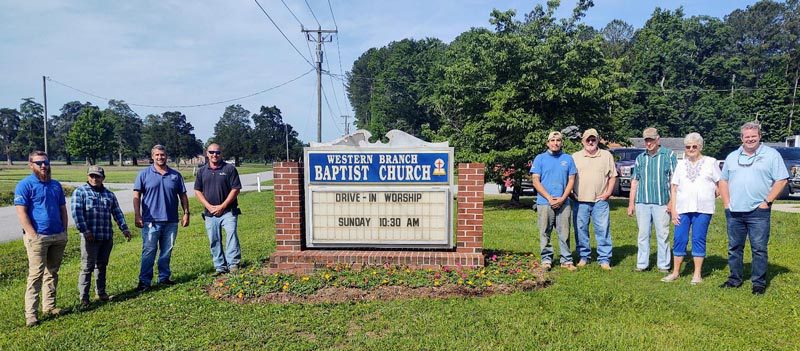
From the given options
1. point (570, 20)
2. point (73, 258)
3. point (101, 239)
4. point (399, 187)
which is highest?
point (570, 20)

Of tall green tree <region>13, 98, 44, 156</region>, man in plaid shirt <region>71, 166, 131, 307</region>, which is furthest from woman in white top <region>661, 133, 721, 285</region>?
tall green tree <region>13, 98, 44, 156</region>

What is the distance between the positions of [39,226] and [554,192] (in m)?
5.23

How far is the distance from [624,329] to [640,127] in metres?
53.3

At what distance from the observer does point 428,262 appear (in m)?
5.59

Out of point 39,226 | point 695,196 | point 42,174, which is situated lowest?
point 39,226

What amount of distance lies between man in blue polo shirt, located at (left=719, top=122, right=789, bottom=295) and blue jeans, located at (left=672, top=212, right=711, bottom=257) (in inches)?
9.3

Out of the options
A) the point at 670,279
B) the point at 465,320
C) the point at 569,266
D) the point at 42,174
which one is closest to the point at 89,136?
the point at 42,174

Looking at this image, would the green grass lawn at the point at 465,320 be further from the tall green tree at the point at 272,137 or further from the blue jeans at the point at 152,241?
the tall green tree at the point at 272,137

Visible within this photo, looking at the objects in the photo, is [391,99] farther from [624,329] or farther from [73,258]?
[624,329]

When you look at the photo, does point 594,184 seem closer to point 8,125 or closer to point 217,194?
point 217,194

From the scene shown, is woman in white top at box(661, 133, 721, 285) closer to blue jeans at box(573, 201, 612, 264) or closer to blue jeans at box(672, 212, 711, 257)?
blue jeans at box(672, 212, 711, 257)

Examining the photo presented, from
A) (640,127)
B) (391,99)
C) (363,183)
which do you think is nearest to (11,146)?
(391,99)

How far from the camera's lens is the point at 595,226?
19.1 ft

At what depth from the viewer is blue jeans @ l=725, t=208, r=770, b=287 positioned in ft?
15.3
